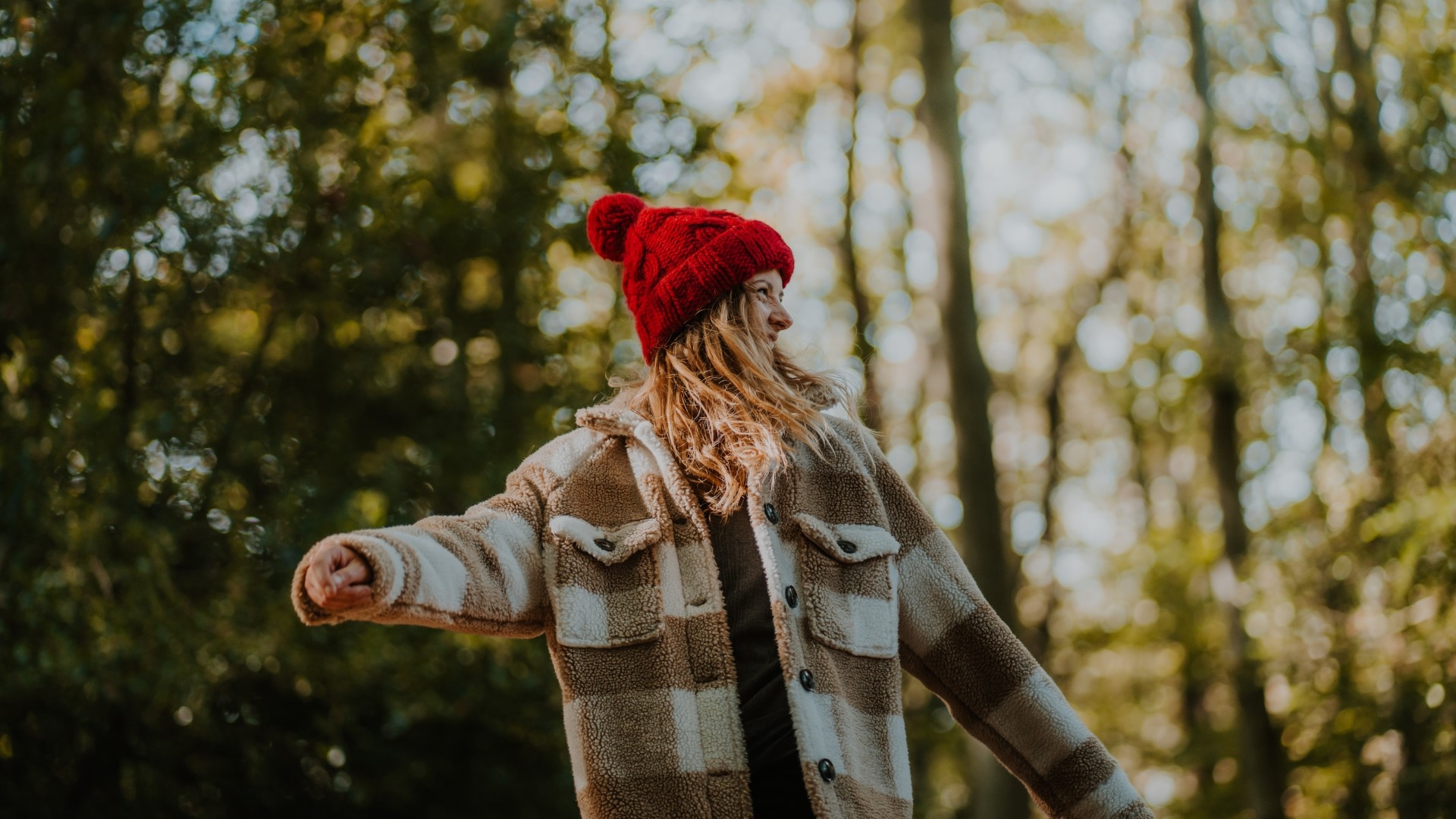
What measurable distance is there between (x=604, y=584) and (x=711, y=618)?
21 centimetres

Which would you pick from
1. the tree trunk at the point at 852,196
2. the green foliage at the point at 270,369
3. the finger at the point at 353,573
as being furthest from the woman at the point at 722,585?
the tree trunk at the point at 852,196

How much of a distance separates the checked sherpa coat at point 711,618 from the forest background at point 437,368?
479 mm

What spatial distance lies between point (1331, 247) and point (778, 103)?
6980 millimetres

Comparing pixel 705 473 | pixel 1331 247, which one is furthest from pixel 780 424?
pixel 1331 247

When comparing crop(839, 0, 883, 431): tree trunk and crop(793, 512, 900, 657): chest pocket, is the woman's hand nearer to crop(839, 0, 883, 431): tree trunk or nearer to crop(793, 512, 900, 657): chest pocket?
crop(793, 512, 900, 657): chest pocket

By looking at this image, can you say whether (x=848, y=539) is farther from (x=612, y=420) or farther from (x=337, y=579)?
(x=337, y=579)

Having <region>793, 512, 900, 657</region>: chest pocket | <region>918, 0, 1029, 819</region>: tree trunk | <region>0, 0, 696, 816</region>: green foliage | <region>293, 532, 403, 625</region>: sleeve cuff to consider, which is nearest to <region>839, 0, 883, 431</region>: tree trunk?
<region>918, 0, 1029, 819</region>: tree trunk

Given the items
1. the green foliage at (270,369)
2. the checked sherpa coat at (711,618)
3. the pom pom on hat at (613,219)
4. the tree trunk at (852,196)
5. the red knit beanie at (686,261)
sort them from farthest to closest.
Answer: the tree trunk at (852,196)
the green foliage at (270,369)
the pom pom on hat at (613,219)
the red knit beanie at (686,261)
the checked sherpa coat at (711,618)

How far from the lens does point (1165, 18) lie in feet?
49.1

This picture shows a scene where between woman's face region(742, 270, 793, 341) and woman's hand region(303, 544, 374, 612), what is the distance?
1012 mm

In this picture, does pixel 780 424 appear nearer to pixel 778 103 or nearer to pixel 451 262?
pixel 451 262

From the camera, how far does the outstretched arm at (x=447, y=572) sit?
6.20 ft

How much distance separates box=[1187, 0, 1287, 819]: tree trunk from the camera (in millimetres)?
9477

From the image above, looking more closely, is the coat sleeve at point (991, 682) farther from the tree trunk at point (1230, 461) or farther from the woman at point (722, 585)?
the tree trunk at point (1230, 461)
